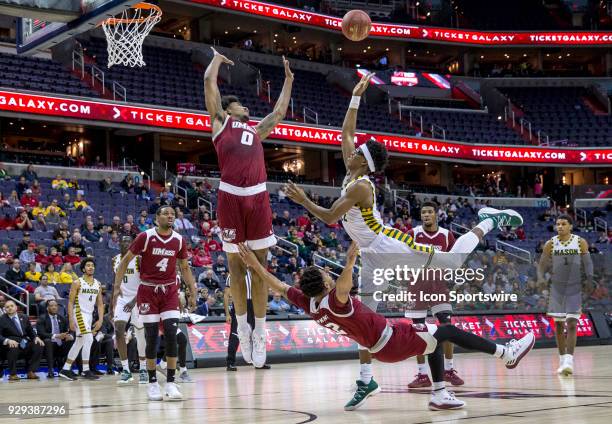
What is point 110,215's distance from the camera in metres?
25.0

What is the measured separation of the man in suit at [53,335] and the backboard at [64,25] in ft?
20.3

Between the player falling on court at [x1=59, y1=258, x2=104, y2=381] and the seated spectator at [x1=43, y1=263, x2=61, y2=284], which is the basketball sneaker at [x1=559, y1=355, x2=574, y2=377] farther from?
the seated spectator at [x1=43, y1=263, x2=61, y2=284]

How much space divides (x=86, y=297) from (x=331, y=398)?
23.8 feet

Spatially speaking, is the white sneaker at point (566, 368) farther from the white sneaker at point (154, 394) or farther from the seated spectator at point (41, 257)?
the seated spectator at point (41, 257)

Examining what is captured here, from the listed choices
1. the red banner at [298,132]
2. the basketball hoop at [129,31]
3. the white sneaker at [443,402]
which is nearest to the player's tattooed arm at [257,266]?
the white sneaker at [443,402]

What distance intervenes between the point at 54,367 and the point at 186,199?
501 inches

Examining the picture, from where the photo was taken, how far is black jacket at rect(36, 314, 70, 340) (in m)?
15.5

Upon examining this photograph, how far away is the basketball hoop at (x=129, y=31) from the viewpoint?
1666 cm

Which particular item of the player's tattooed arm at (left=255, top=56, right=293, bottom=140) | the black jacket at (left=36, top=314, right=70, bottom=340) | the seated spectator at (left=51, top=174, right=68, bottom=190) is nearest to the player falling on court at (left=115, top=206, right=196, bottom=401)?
the player's tattooed arm at (left=255, top=56, right=293, bottom=140)

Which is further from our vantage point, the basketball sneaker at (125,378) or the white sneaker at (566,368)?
the basketball sneaker at (125,378)

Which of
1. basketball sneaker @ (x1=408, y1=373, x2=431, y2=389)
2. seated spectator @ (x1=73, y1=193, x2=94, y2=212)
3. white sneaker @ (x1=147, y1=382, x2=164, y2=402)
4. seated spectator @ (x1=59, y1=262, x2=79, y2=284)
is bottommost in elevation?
basketball sneaker @ (x1=408, y1=373, x2=431, y2=389)

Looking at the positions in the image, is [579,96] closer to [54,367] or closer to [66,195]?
[66,195]

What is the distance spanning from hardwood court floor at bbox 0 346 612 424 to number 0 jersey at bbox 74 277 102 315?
4.25ft

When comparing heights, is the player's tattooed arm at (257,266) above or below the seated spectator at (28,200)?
below
